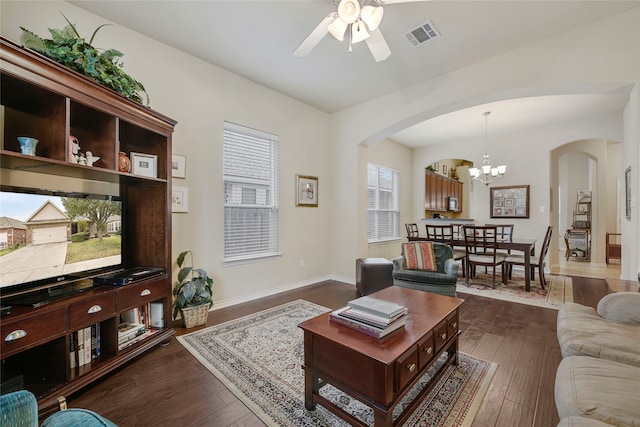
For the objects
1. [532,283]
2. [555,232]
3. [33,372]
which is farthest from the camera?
[555,232]

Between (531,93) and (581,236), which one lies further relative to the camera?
(581,236)

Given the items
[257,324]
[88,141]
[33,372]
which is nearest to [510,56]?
[257,324]

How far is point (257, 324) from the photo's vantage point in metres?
2.82

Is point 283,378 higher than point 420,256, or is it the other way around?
point 420,256

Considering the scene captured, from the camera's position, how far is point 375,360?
1.27 metres

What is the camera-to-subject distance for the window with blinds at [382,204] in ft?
19.3

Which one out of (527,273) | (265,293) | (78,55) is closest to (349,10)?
(78,55)

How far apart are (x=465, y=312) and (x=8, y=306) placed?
4001 mm

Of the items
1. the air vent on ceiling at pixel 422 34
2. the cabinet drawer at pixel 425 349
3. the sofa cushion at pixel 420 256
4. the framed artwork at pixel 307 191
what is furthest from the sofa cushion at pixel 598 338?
the framed artwork at pixel 307 191

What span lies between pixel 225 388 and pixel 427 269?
8.79ft

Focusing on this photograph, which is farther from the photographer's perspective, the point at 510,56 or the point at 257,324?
the point at 510,56

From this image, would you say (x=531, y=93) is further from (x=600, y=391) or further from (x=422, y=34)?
(x=600, y=391)

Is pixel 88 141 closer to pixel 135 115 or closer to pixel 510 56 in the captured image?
pixel 135 115

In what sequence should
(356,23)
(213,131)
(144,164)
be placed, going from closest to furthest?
(356,23)
(144,164)
(213,131)
